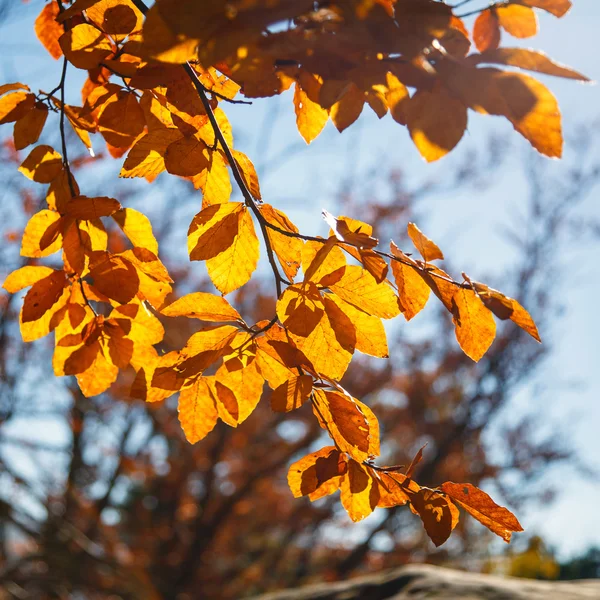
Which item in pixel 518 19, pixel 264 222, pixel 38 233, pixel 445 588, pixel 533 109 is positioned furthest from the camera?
pixel 445 588

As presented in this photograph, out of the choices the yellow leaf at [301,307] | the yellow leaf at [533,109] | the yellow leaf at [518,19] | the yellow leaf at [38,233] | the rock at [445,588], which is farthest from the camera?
the rock at [445,588]

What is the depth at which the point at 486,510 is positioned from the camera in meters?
0.76

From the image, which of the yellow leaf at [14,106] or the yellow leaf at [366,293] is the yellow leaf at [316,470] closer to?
the yellow leaf at [366,293]

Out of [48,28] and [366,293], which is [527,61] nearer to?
[366,293]

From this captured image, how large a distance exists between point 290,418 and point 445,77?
7776 mm

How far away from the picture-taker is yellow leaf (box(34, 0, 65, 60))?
103cm

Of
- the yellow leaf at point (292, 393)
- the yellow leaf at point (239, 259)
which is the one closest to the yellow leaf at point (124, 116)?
the yellow leaf at point (239, 259)

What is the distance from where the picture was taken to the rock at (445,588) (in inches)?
90.7

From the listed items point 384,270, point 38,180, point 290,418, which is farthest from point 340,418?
point 290,418

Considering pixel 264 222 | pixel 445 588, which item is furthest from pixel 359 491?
pixel 445 588

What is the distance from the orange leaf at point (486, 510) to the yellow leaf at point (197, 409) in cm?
36

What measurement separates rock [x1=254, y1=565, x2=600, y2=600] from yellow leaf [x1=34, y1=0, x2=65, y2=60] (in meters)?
2.32

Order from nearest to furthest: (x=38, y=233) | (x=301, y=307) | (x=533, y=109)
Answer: (x=533, y=109) < (x=301, y=307) < (x=38, y=233)

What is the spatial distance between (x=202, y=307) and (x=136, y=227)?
9.1 inches
